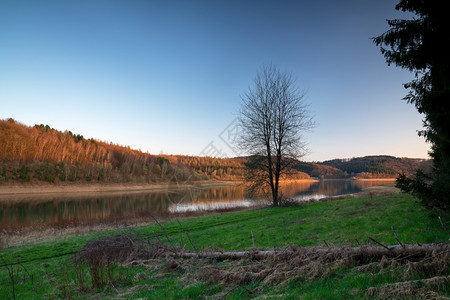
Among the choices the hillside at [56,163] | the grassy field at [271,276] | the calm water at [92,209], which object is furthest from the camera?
the hillside at [56,163]

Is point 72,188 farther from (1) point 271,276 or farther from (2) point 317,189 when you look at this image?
(1) point 271,276

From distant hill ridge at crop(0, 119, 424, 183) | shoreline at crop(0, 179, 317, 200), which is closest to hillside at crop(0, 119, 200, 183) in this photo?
distant hill ridge at crop(0, 119, 424, 183)

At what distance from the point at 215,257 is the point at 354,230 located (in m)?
5.14

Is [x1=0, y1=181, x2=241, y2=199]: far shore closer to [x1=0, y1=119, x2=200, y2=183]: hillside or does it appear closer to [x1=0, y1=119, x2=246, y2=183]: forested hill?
[x1=0, y1=119, x2=246, y2=183]: forested hill

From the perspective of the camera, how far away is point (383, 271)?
13.2ft

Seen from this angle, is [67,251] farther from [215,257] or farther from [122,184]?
[122,184]

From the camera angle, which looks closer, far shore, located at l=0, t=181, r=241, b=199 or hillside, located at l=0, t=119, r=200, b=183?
far shore, located at l=0, t=181, r=241, b=199

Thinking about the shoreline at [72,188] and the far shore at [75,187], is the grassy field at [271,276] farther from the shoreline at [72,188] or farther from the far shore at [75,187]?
the far shore at [75,187]

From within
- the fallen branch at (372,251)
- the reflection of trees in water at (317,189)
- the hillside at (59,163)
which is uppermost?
the hillside at (59,163)

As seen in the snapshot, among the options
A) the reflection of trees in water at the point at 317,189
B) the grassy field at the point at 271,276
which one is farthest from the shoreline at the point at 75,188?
the grassy field at the point at 271,276

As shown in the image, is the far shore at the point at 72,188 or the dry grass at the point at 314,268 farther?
the far shore at the point at 72,188

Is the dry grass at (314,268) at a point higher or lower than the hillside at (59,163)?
lower

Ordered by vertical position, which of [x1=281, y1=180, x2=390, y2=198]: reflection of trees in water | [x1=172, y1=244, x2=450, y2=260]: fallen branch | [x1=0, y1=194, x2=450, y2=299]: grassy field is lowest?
[x1=281, y1=180, x2=390, y2=198]: reflection of trees in water

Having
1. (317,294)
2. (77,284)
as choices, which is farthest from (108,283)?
(317,294)
